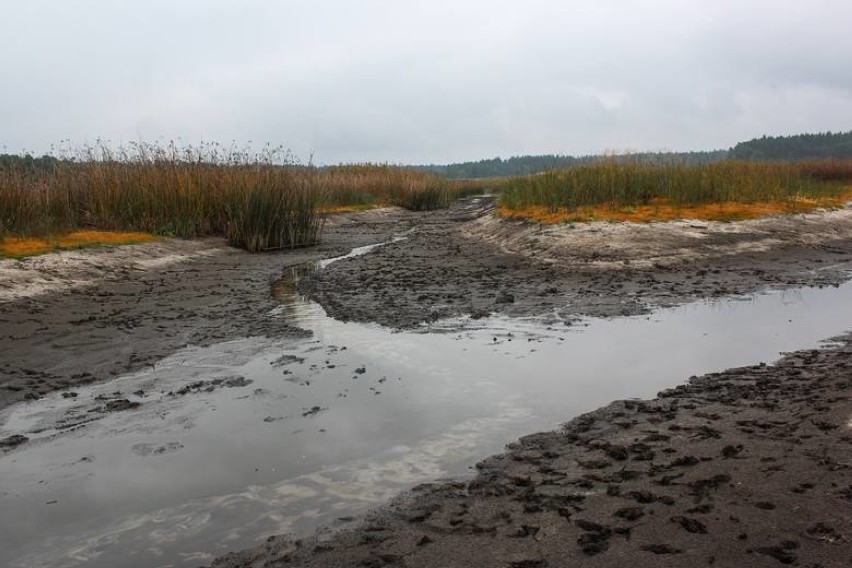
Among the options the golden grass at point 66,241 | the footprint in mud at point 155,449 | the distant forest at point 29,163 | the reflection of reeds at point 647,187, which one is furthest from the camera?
the reflection of reeds at point 647,187

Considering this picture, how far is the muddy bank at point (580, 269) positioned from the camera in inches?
422

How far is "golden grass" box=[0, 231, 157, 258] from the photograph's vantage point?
12.7 metres

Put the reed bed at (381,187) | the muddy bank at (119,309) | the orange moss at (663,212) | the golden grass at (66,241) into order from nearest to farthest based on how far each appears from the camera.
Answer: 1. the muddy bank at (119,309)
2. the golden grass at (66,241)
3. the orange moss at (663,212)
4. the reed bed at (381,187)

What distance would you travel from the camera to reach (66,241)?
14344 millimetres

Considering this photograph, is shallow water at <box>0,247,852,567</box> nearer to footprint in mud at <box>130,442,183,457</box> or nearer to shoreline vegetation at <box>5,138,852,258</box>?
footprint in mud at <box>130,442,183,457</box>

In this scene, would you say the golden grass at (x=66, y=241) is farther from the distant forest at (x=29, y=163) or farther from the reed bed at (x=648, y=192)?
the reed bed at (x=648, y=192)

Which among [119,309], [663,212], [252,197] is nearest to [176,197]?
[252,197]

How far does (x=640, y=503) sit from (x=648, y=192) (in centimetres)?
1784

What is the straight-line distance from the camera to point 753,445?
4.36 meters

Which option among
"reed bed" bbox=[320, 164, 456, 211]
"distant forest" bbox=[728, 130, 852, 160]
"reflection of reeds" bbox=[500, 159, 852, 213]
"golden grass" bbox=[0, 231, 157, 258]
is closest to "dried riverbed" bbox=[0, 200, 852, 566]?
"golden grass" bbox=[0, 231, 157, 258]

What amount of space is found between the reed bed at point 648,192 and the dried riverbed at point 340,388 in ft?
16.7

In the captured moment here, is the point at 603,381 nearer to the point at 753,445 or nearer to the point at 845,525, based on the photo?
the point at 753,445

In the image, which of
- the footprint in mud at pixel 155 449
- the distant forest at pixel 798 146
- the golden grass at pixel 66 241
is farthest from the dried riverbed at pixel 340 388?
the distant forest at pixel 798 146

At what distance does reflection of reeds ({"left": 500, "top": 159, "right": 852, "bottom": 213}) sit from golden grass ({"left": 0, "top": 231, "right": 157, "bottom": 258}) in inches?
456
